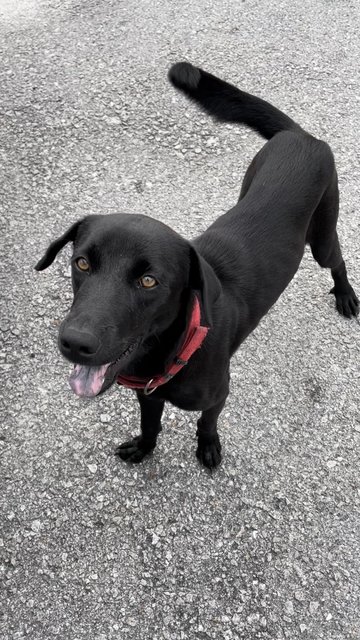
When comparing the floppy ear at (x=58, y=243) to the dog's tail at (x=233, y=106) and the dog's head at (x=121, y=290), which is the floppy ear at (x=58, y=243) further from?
the dog's tail at (x=233, y=106)

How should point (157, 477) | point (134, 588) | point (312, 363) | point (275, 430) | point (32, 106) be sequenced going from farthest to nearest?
point (32, 106) → point (312, 363) → point (275, 430) → point (157, 477) → point (134, 588)

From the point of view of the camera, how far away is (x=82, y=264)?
1965 millimetres

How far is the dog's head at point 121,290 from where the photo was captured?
5.91ft

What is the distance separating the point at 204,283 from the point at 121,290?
0.29m

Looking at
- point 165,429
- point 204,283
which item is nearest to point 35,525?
point 165,429

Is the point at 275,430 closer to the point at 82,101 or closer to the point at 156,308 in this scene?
the point at 156,308

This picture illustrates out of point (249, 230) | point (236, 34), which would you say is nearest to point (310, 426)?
point (249, 230)

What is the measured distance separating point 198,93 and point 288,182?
78cm

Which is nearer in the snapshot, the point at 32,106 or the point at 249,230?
the point at 249,230

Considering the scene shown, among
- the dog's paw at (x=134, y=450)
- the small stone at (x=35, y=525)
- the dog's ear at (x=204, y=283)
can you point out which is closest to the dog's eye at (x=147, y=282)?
the dog's ear at (x=204, y=283)

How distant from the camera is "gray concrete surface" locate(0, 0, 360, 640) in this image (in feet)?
8.81

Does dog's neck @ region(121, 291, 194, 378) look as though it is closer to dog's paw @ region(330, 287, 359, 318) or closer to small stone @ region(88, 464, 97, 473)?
small stone @ region(88, 464, 97, 473)

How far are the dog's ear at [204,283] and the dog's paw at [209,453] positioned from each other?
3.52 feet

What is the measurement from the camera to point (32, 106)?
5039mm
